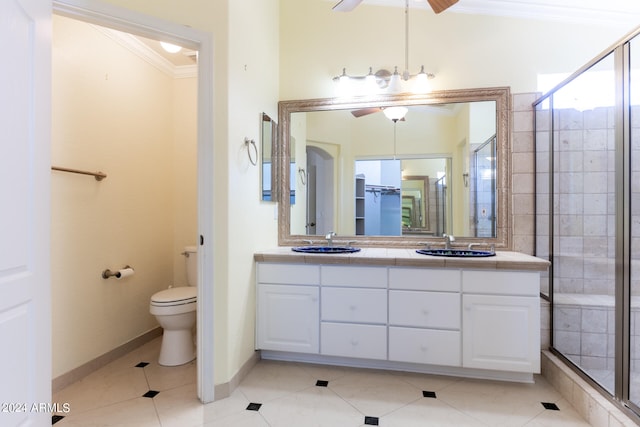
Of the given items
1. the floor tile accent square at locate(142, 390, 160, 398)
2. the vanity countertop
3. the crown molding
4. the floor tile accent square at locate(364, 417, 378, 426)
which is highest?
the crown molding

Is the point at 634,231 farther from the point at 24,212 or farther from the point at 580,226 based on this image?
the point at 24,212

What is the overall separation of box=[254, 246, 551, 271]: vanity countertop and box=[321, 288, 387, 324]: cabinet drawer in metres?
0.21

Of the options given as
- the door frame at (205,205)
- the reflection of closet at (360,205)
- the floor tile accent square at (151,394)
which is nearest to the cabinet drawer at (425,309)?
the reflection of closet at (360,205)

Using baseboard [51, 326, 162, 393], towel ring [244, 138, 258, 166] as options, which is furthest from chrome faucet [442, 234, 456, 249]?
baseboard [51, 326, 162, 393]

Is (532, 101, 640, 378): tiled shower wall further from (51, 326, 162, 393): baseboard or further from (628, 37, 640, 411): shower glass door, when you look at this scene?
(51, 326, 162, 393): baseboard

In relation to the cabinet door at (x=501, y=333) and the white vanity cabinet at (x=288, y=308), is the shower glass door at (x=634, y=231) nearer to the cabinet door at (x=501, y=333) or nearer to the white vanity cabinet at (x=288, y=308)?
the cabinet door at (x=501, y=333)

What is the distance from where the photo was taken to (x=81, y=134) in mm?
2258

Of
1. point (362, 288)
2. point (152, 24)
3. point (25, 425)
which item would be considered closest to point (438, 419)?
point (362, 288)

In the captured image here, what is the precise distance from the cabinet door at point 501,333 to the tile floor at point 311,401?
0.17 meters

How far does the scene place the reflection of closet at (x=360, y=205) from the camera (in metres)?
2.82

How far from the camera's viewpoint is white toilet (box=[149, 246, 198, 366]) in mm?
2367

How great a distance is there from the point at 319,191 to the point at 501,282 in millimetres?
1556

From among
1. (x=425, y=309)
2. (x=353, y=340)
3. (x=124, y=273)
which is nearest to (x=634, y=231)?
(x=425, y=309)

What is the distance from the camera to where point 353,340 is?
7.50 feet
